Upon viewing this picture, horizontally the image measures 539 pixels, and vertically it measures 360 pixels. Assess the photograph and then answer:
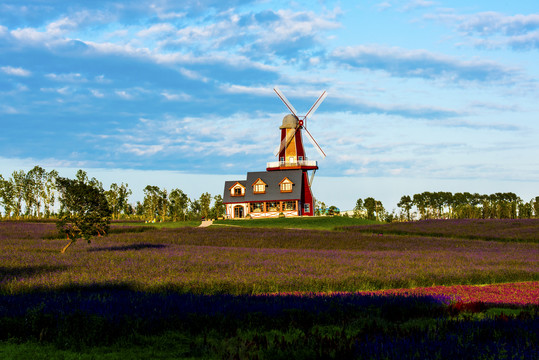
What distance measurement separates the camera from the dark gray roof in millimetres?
65969

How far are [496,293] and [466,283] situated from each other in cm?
356

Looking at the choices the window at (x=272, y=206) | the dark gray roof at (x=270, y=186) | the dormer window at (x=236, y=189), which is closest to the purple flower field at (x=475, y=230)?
the dark gray roof at (x=270, y=186)

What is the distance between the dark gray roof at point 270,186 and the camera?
2597 inches

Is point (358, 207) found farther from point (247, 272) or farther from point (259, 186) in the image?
point (247, 272)

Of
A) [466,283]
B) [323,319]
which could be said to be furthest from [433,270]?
[323,319]

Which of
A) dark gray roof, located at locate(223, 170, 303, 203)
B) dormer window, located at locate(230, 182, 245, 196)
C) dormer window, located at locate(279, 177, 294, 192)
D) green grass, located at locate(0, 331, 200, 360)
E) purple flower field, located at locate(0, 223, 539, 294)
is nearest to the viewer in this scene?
green grass, located at locate(0, 331, 200, 360)

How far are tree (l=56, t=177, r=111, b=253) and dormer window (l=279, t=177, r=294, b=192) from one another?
44684 millimetres

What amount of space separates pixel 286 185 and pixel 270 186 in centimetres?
252

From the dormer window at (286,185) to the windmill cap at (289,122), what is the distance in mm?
9037

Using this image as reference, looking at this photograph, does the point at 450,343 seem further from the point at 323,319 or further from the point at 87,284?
the point at 87,284

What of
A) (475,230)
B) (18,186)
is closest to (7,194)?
(18,186)

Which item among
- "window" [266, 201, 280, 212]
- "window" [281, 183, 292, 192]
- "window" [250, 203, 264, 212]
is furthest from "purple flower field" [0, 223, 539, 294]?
"window" [250, 203, 264, 212]

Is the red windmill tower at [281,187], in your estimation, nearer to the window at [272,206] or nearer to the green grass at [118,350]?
the window at [272,206]

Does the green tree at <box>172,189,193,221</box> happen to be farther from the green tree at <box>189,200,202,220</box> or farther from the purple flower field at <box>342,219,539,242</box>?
the purple flower field at <box>342,219,539,242</box>
